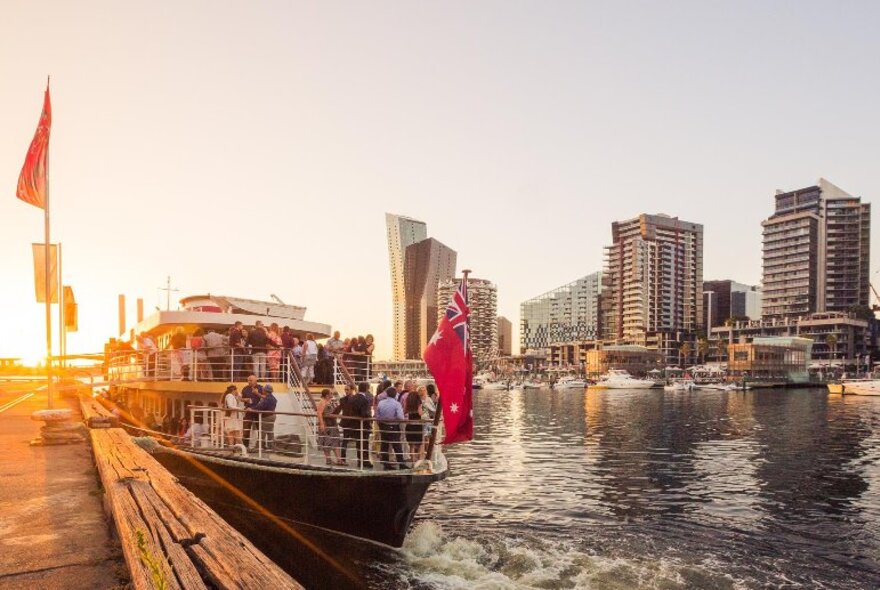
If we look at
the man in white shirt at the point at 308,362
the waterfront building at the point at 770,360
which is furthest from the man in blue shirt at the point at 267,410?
the waterfront building at the point at 770,360

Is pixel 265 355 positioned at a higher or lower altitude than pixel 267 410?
higher

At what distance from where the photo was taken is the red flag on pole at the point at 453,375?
11.6m

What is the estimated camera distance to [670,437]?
4672 centimetres

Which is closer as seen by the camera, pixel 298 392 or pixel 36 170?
pixel 36 170

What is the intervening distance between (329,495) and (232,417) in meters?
4.38

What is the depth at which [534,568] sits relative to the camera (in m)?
15.1

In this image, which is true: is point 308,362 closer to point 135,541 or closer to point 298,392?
point 298,392

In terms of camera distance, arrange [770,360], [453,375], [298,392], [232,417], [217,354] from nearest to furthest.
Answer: [453,375], [232,417], [298,392], [217,354], [770,360]

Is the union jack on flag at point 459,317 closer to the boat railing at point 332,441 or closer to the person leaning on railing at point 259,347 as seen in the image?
the boat railing at point 332,441

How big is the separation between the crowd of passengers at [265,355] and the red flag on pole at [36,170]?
21.0 ft

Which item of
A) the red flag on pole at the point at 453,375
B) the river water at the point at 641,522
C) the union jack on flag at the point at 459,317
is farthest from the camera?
the river water at the point at 641,522

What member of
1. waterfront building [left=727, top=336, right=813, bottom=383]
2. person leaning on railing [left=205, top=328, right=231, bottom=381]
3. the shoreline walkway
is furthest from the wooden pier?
waterfront building [left=727, top=336, right=813, bottom=383]

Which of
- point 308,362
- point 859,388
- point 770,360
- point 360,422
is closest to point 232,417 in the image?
point 308,362

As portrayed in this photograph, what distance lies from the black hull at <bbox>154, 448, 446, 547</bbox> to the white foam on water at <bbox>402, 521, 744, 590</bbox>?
1309 mm
